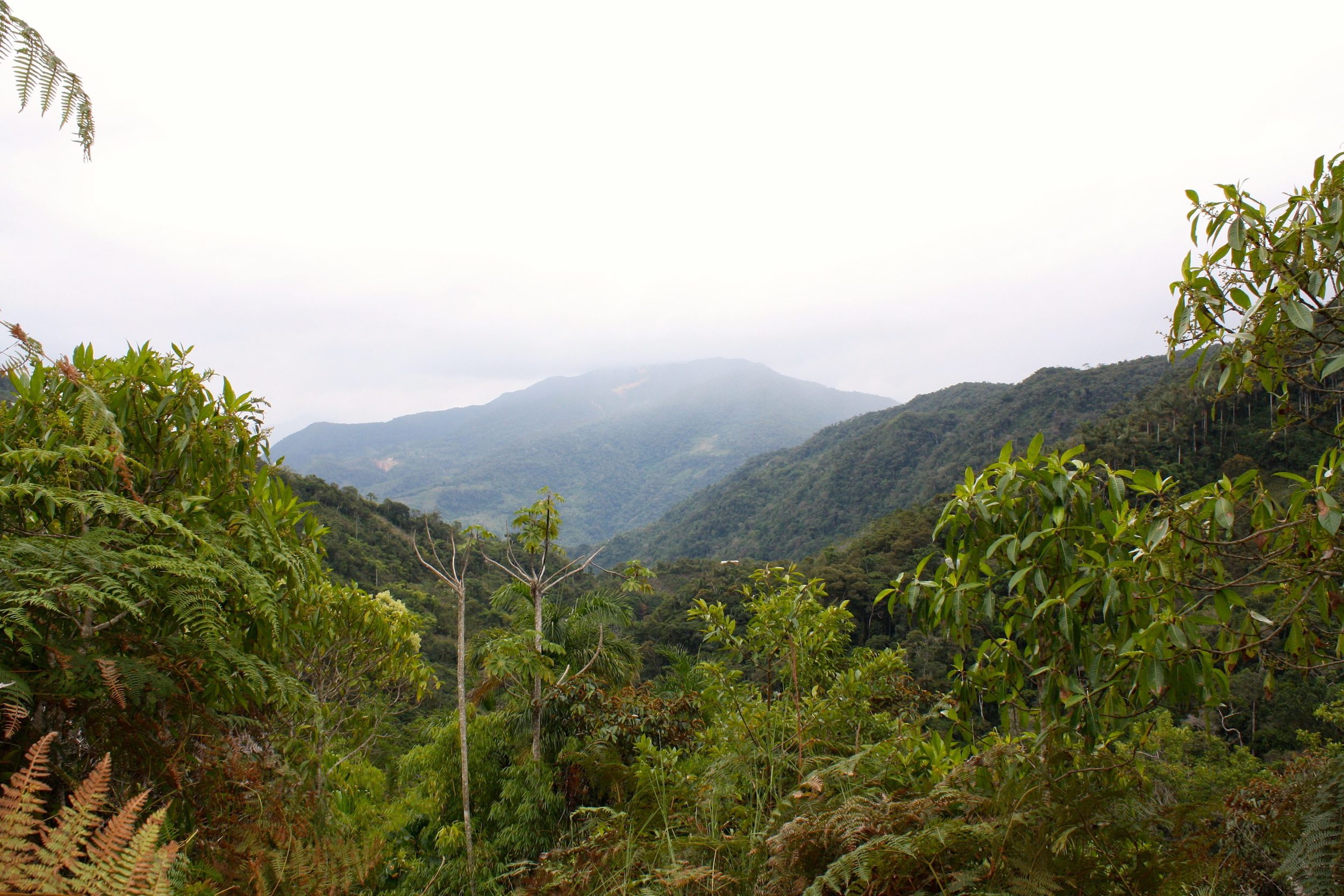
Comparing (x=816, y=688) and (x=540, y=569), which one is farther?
(x=540, y=569)

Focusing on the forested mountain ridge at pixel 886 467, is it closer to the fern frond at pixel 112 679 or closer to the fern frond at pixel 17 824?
the fern frond at pixel 112 679

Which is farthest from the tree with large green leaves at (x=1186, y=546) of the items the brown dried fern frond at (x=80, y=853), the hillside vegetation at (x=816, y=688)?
the brown dried fern frond at (x=80, y=853)

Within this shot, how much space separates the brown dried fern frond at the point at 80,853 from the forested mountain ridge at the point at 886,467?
208ft

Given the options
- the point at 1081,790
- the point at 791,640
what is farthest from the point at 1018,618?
the point at 791,640

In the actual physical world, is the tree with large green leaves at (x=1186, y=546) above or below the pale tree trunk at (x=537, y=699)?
above

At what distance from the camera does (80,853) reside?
33.7 inches

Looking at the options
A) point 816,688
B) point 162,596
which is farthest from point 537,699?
point 162,596

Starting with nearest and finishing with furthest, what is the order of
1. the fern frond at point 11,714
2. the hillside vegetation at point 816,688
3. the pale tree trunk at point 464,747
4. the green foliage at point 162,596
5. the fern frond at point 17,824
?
1. the fern frond at point 17,824
2. the fern frond at point 11,714
3. the hillside vegetation at point 816,688
4. the green foliage at point 162,596
5. the pale tree trunk at point 464,747

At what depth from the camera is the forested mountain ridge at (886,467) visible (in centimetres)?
6625

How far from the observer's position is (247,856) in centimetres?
171

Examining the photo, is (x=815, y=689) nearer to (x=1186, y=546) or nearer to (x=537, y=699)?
(x=1186, y=546)

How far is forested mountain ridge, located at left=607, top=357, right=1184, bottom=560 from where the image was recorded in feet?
217

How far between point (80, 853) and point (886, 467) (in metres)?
81.4

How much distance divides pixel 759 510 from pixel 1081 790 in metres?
89.9
